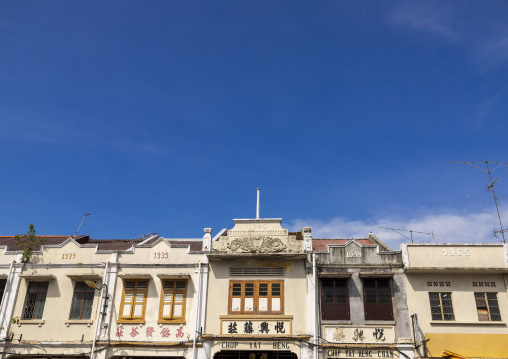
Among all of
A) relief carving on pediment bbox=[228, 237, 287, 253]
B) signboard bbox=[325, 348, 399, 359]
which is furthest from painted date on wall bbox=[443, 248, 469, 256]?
relief carving on pediment bbox=[228, 237, 287, 253]

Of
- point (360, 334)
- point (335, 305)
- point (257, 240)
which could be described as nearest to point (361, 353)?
point (360, 334)


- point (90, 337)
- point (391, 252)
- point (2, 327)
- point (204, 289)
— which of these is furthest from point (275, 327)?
point (2, 327)

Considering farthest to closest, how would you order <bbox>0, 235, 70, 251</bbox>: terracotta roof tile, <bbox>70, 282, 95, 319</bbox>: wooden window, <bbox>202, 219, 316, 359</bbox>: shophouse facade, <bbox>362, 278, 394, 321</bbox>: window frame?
<bbox>0, 235, 70, 251</bbox>: terracotta roof tile, <bbox>70, 282, 95, 319</bbox>: wooden window, <bbox>362, 278, 394, 321</bbox>: window frame, <bbox>202, 219, 316, 359</bbox>: shophouse facade

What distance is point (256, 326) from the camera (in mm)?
21203

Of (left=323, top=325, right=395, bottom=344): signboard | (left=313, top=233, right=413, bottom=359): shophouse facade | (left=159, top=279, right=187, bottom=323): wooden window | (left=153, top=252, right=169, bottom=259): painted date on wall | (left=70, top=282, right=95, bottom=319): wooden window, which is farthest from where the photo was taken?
(left=153, top=252, right=169, bottom=259): painted date on wall

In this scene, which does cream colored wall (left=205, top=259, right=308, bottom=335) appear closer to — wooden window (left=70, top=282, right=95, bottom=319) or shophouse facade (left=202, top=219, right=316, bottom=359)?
shophouse facade (left=202, top=219, right=316, bottom=359)

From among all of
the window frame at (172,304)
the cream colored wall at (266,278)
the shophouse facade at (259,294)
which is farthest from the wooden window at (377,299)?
the window frame at (172,304)

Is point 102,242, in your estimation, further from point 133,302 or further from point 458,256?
point 458,256

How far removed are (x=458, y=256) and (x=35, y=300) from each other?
21.5 meters

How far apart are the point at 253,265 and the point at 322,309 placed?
4.01 metres

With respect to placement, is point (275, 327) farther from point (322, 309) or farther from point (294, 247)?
point (294, 247)

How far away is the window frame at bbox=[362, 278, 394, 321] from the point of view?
2120 cm

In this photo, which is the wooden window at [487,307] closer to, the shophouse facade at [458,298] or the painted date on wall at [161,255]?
the shophouse facade at [458,298]

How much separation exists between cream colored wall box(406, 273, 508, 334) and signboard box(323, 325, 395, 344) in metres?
1.54
